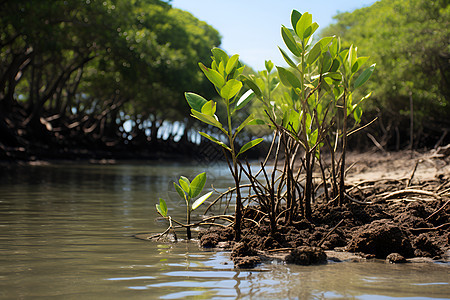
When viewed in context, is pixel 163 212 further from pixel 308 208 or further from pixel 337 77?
pixel 337 77

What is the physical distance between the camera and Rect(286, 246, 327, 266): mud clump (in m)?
3.29

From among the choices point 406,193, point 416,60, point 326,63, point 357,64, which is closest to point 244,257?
point 326,63

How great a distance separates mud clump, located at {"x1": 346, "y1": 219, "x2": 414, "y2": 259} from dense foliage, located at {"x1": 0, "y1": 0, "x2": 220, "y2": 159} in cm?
1432

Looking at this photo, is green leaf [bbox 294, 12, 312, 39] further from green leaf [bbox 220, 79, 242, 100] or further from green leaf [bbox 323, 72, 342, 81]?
green leaf [bbox 220, 79, 242, 100]

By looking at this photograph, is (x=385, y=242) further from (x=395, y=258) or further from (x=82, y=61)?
(x=82, y=61)

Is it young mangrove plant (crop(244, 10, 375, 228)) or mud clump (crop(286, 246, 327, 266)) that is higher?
young mangrove plant (crop(244, 10, 375, 228))

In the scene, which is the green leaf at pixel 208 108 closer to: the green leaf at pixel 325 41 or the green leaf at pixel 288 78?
the green leaf at pixel 288 78

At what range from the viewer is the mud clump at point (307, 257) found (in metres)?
3.29

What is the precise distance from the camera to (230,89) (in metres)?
3.69

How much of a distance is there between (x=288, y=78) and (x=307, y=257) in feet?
4.88

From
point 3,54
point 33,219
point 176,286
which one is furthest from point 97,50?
point 176,286

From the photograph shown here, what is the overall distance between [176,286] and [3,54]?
70.8 ft

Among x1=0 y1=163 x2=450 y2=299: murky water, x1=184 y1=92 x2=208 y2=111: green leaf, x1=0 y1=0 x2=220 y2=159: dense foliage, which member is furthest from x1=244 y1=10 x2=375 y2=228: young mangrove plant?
x1=0 y1=0 x2=220 y2=159: dense foliage

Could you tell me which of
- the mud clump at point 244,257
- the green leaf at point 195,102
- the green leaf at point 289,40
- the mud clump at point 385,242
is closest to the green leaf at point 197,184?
the green leaf at point 195,102
